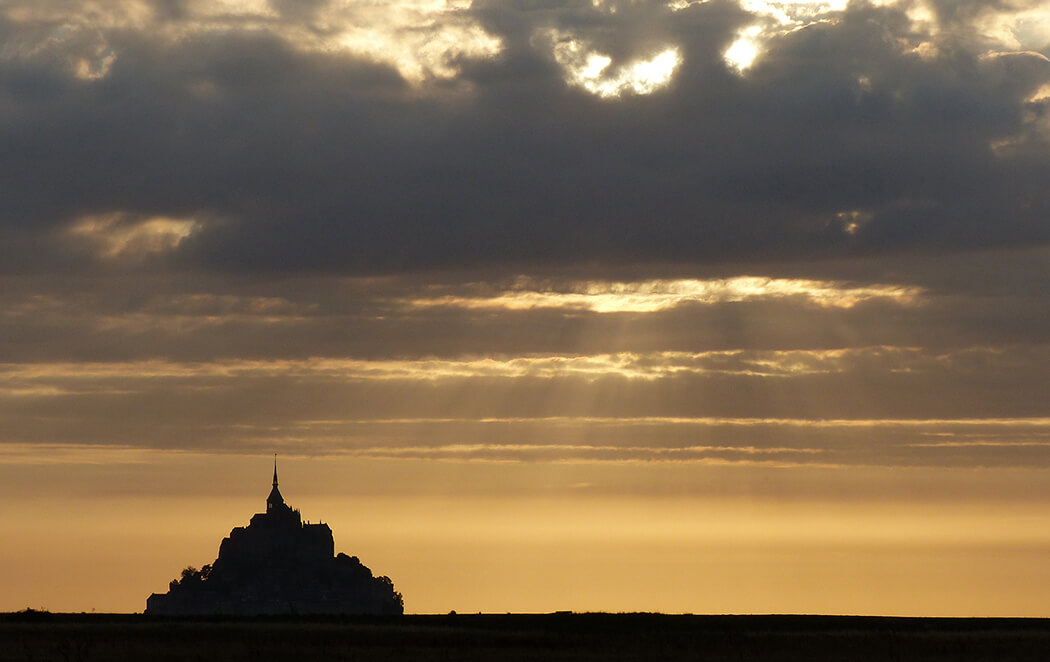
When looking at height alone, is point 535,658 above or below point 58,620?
below

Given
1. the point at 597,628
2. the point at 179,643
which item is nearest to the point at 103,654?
the point at 179,643

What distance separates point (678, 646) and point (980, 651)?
59.2ft

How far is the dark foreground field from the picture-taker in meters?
97.7

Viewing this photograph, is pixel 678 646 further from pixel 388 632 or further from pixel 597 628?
pixel 388 632

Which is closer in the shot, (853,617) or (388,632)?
(388,632)

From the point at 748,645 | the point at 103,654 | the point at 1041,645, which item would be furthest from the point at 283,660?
the point at 1041,645

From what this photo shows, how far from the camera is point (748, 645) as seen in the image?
103688mm

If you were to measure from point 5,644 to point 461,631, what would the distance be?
28.6 meters

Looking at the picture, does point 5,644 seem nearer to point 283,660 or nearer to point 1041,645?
point 283,660

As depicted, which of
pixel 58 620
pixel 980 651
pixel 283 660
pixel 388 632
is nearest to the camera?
pixel 283 660

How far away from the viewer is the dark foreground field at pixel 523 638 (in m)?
97.7

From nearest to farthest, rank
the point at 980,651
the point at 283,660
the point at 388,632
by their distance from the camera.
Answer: the point at 283,660 → the point at 980,651 → the point at 388,632

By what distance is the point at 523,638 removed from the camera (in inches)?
4240

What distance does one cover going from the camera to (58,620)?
118 meters
